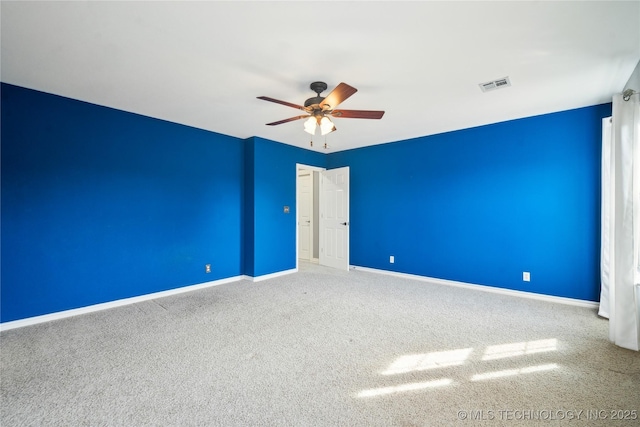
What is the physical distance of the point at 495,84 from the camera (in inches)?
112

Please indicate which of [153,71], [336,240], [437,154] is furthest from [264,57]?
[336,240]

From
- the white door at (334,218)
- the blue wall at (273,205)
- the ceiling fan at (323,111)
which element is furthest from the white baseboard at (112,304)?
the ceiling fan at (323,111)

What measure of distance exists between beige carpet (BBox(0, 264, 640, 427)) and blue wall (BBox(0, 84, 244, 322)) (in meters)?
0.49

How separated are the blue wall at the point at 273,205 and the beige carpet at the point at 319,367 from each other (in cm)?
147

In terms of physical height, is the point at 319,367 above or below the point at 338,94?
below

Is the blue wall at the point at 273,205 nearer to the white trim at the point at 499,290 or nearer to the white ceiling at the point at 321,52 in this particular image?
the white ceiling at the point at 321,52

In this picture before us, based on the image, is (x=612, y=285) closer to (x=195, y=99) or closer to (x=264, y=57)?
(x=264, y=57)

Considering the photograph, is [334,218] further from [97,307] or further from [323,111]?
Result: [97,307]

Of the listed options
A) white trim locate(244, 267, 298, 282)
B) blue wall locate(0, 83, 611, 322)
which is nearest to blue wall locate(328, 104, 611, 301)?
blue wall locate(0, 83, 611, 322)

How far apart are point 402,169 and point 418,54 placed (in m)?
2.94

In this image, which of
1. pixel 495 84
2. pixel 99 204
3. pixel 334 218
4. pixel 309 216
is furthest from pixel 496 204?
pixel 99 204

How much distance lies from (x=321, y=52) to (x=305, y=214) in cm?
500

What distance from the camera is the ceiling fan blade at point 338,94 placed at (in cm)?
221

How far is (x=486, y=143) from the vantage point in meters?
4.19
